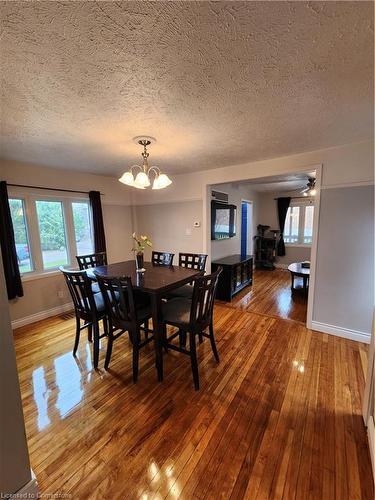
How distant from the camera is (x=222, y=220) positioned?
4.52 metres

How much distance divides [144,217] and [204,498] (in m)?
4.18

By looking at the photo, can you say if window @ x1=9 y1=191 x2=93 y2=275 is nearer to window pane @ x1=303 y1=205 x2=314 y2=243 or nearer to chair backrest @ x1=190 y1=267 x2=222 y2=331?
chair backrest @ x1=190 y1=267 x2=222 y2=331

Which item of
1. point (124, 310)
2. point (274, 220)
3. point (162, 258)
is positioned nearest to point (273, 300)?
point (162, 258)

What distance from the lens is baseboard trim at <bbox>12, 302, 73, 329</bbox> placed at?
312 cm

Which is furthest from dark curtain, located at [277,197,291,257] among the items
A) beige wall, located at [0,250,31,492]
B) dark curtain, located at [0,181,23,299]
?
beige wall, located at [0,250,31,492]

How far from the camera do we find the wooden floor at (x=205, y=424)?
4.09ft

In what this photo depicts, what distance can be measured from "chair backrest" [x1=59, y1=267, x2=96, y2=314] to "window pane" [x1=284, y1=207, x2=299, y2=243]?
235 inches

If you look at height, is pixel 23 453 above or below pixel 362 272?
below

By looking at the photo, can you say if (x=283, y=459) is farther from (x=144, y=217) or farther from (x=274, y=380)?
(x=144, y=217)

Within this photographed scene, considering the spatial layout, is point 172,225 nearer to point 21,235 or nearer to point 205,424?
point 21,235

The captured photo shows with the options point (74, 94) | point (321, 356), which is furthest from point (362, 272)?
point (74, 94)

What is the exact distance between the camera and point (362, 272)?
2570mm

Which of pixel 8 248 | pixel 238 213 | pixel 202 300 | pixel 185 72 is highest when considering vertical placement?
pixel 185 72

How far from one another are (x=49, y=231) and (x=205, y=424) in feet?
11.2
